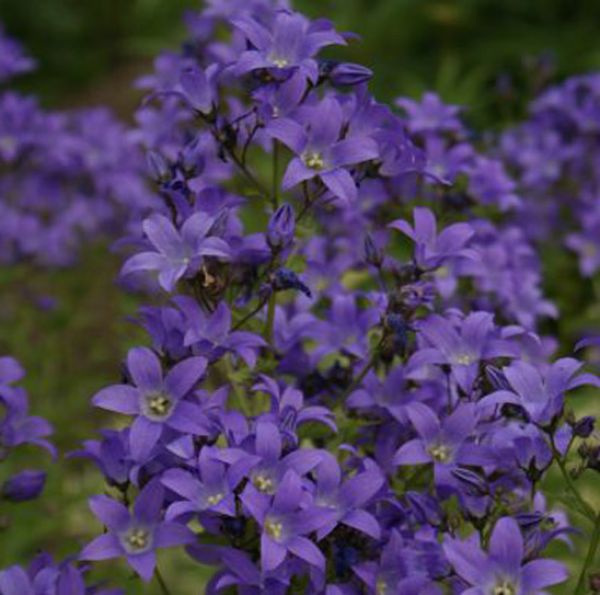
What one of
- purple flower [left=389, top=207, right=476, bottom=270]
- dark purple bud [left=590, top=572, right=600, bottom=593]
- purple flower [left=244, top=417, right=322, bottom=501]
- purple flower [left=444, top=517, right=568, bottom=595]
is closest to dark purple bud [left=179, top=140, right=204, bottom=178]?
purple flower [left=389, top=207, right=476, bottom=270]

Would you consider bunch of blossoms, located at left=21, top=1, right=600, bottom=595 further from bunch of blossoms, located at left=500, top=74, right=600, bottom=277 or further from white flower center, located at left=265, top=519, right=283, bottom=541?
bunch of blossoms, located at left=500, top=74, right=600, bottom=277

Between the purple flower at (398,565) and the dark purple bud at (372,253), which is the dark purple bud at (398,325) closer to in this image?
the dark purple bud at (372,253)

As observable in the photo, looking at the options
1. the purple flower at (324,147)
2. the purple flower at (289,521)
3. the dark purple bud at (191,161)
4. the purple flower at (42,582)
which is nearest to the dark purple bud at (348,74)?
the purple flower at (324,147)

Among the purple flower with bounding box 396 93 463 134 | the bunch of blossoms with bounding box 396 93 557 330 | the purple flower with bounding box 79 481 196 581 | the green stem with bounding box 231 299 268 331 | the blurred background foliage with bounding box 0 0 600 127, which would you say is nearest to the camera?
the purple flower with bounding box 79 481 196 581

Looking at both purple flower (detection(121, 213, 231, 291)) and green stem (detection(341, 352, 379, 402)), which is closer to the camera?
purple flower (detection(121, 213, 231, 291))

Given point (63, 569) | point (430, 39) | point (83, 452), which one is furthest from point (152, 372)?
point (430, 39)

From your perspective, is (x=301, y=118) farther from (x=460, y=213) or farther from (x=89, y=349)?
(x=89, y=349)

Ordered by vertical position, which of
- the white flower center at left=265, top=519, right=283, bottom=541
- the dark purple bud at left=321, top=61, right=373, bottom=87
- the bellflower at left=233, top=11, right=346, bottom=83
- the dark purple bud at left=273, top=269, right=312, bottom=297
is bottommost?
the white flower center at left=265, top=519, right=283, bottom=541
